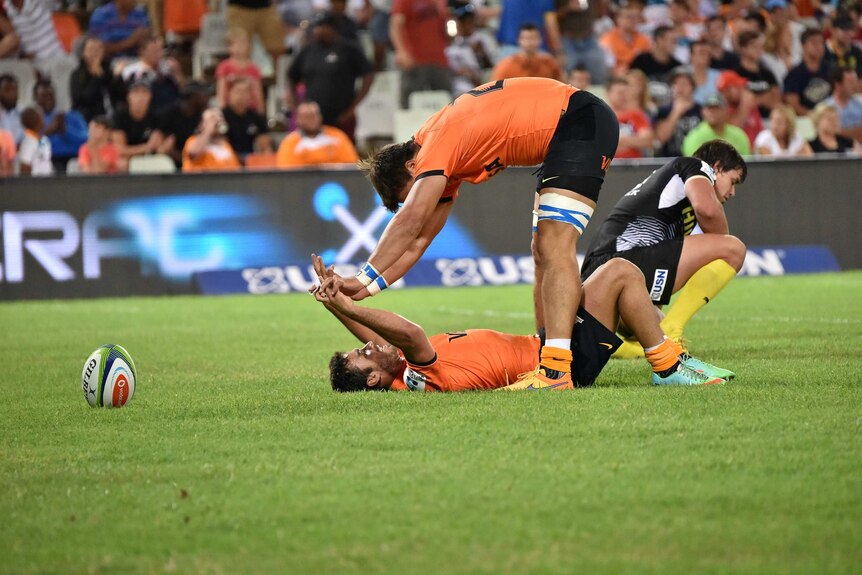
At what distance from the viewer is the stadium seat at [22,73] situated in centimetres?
1931

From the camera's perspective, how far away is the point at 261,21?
20.3m

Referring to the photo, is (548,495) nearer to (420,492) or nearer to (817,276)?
(420,492)

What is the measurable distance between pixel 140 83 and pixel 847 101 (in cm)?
1066

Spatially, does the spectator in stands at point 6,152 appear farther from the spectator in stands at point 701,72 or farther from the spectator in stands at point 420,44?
the spectator in stands at point 701,72

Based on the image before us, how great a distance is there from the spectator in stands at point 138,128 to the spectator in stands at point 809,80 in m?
10.1

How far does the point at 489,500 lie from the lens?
4.44 m

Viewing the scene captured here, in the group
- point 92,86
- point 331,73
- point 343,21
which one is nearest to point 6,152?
point 92,86

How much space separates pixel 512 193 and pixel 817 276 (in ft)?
12.8

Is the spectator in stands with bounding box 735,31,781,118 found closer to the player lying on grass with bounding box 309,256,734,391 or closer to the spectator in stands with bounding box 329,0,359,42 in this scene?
the spectator in stands with bounding box 329,0,359,42

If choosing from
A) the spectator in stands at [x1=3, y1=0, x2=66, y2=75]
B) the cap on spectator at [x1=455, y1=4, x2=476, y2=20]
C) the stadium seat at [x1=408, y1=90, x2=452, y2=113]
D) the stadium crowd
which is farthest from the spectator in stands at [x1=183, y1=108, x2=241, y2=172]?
the cap on spectator at [x1=455, y1=4, x2=476, y2=20]

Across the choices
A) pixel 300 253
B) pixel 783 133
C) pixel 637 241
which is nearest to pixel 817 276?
pixel 783 133

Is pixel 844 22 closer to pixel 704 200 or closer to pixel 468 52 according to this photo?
pixel 468 52

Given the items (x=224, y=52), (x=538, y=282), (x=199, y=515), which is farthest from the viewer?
(x=224, y=52)

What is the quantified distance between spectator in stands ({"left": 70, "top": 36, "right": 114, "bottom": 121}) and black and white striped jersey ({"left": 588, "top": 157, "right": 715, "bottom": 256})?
11746 millimetres
